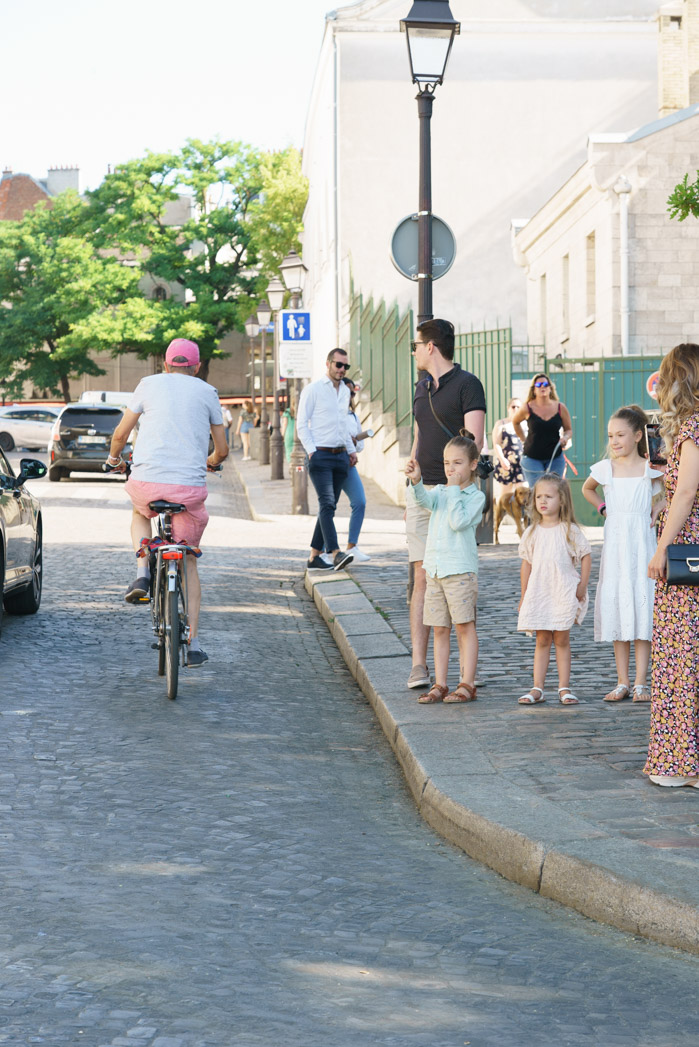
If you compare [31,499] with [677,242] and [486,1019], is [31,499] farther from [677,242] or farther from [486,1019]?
[677,242]

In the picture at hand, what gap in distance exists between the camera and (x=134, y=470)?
8.23 metres

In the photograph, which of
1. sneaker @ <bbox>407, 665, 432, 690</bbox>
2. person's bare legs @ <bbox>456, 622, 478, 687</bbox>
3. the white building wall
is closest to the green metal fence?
the white building wall

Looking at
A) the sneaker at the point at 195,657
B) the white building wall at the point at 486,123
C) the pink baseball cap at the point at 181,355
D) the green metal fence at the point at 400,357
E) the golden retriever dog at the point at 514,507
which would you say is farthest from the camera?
the white building wall at the point at 486,123

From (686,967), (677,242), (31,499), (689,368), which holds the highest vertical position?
(677,242)

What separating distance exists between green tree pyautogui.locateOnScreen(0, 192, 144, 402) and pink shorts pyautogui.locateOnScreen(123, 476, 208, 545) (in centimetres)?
5518

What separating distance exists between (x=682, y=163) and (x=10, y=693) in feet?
58.5

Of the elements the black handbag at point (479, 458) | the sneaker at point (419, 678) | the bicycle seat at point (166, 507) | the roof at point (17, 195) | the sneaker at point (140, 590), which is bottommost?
the sneaker at point (419, 678)

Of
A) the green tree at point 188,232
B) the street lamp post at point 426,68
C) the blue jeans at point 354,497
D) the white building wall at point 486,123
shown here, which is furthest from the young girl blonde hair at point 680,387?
the green tree at point 188,232

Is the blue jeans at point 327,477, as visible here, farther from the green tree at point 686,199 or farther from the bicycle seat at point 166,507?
the green tree at point 686,199

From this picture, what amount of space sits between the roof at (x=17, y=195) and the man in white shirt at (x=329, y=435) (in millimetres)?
78251

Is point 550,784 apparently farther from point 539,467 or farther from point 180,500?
point 539,467

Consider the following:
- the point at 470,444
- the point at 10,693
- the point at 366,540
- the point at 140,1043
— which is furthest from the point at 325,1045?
the point at 366,540

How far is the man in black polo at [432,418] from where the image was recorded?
24.6 feet

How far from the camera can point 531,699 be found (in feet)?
23.5
